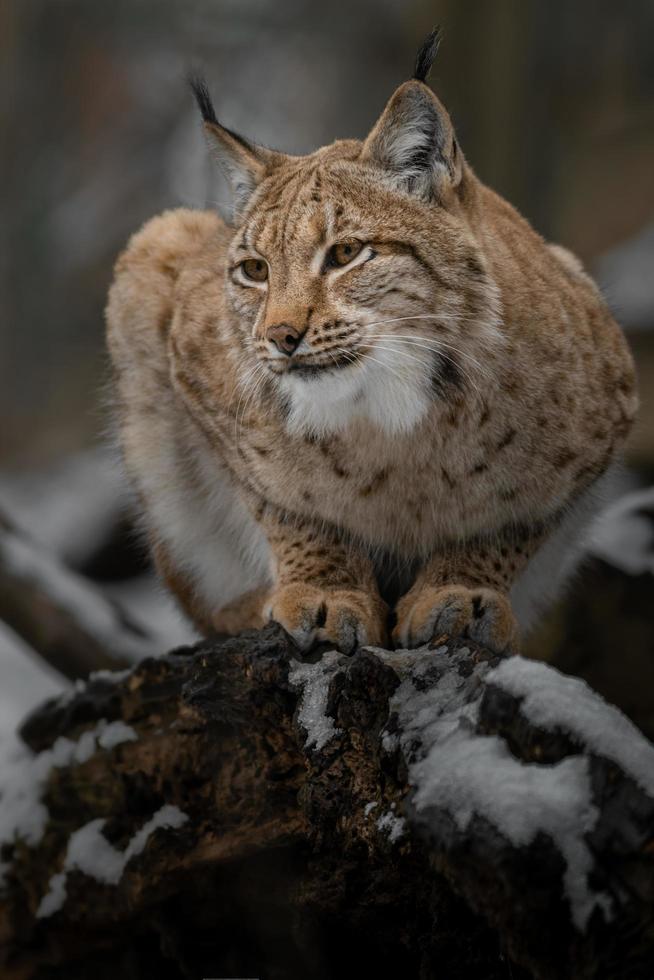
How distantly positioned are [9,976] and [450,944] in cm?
158

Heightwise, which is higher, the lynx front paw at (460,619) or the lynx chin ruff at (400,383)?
the lynx chin ruff at (400,383)

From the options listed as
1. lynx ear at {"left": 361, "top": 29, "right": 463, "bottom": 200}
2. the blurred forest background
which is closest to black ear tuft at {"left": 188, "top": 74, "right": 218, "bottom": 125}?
lynx ear at {"left": 361, "top": 29, "right": 463, "bottom": 200}

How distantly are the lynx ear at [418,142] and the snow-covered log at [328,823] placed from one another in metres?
1.15

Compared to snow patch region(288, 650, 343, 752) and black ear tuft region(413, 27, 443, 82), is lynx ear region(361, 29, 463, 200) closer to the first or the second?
black ear tuft region(413, 27, 443, 82)

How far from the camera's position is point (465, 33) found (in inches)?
318

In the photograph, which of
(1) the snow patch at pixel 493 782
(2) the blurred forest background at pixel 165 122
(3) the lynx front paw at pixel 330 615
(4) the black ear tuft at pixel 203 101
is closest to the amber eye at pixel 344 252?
(4) the black ear tuft at pixel 203 101

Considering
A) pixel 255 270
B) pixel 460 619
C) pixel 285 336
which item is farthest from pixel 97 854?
pixel 255 270

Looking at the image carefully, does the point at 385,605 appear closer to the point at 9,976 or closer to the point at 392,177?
the point at 392,177

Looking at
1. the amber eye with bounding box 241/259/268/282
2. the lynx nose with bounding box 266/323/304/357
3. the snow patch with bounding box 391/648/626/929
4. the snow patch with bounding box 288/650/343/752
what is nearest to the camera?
the snow patch with bounding box 391/648/626/929

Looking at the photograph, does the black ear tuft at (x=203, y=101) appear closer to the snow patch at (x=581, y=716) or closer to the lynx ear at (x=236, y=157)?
the lynx ear at (x=236, y=157)

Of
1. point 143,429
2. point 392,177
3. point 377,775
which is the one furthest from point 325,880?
point 143,429

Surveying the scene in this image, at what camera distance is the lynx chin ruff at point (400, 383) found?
3.00m

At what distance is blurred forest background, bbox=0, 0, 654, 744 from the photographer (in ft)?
29.6

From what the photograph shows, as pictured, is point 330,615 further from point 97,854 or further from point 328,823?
point 97,854
